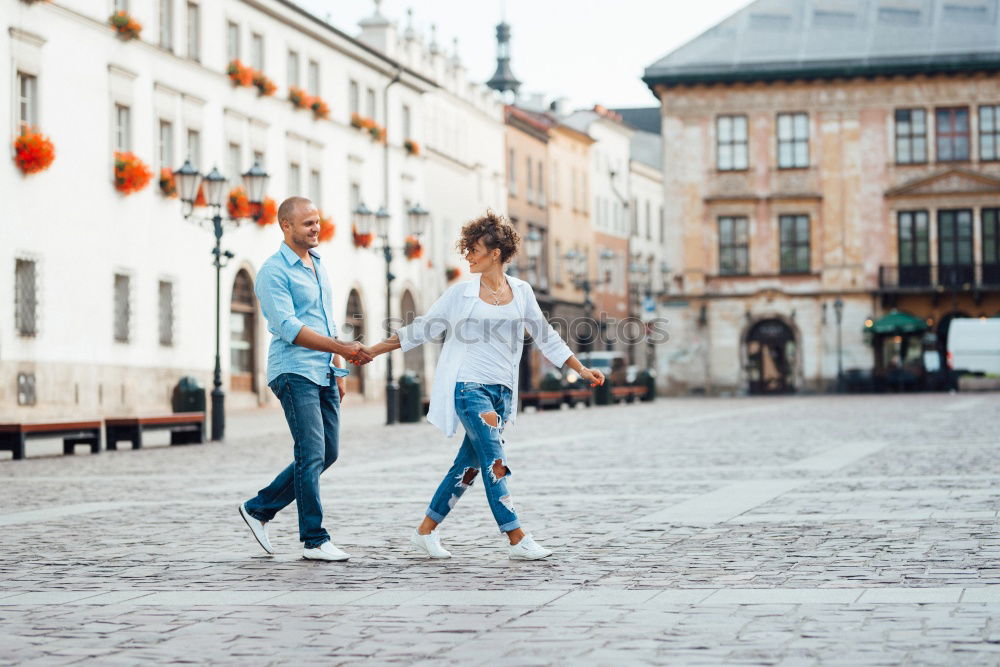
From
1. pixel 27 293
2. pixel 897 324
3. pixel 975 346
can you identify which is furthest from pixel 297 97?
pixel 975 346

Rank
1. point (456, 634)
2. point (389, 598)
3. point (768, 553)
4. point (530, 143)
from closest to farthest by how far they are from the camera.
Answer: point (456, 634) < point (389, 598) < point (768, 553) < point (530, 143)

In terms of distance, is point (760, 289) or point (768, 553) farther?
point (760, 289)

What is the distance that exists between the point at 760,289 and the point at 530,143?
53.0ft

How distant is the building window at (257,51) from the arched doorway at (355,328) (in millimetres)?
8540

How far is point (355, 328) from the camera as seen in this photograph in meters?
52.0

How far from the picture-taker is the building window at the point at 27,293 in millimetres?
33000

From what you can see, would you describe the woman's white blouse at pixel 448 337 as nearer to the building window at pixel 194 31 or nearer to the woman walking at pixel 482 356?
the woman walking at pixel 482 356

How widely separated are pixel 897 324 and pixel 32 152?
118ft

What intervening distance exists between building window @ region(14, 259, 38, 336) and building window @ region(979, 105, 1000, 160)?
126 feet

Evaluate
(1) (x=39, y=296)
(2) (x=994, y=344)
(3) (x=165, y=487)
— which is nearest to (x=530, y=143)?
(2) (x=994, y=344)

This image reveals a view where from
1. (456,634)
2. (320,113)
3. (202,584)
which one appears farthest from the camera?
(320,113)

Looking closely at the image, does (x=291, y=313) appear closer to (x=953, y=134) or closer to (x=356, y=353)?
(x=356, y=353)

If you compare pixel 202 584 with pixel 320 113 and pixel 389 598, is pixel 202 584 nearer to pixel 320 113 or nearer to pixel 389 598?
pixel 389 598

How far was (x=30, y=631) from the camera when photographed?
6977 millimetres
